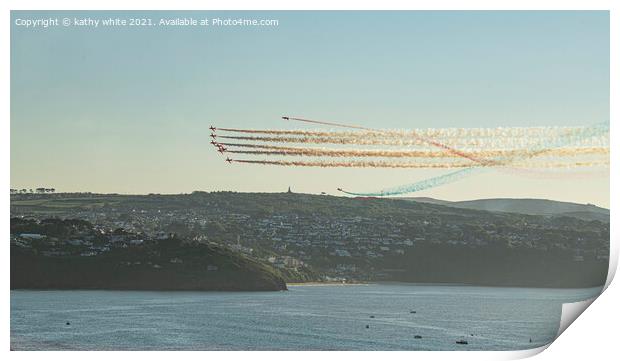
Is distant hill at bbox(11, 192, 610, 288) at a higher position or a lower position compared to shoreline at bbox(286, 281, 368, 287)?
higher

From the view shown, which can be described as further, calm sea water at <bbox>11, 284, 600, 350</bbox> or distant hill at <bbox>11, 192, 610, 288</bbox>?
distant hill at <bbox>11, 192, 610, 288</bbox>

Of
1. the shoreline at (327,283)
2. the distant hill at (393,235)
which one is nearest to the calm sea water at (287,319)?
the shoreline at (327,283)

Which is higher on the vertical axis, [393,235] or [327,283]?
[393,235]

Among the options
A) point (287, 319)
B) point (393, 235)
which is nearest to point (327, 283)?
point (287, 319)

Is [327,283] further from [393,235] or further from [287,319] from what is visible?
[393,235]

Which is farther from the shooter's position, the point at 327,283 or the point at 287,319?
the point at 287,319

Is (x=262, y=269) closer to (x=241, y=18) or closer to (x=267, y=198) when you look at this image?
(x=267, y=198)

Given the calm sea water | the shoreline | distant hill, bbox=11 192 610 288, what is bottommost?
the calm sea water

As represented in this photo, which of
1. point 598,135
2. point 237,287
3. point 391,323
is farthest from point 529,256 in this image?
point 237,287

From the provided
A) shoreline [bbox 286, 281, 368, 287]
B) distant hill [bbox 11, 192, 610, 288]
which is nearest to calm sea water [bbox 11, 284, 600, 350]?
shoreline [bbox 286, 281, 368, 287]

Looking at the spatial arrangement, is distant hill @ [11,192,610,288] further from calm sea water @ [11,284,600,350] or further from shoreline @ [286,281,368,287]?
calm sea water @ [11,284,600,350]
